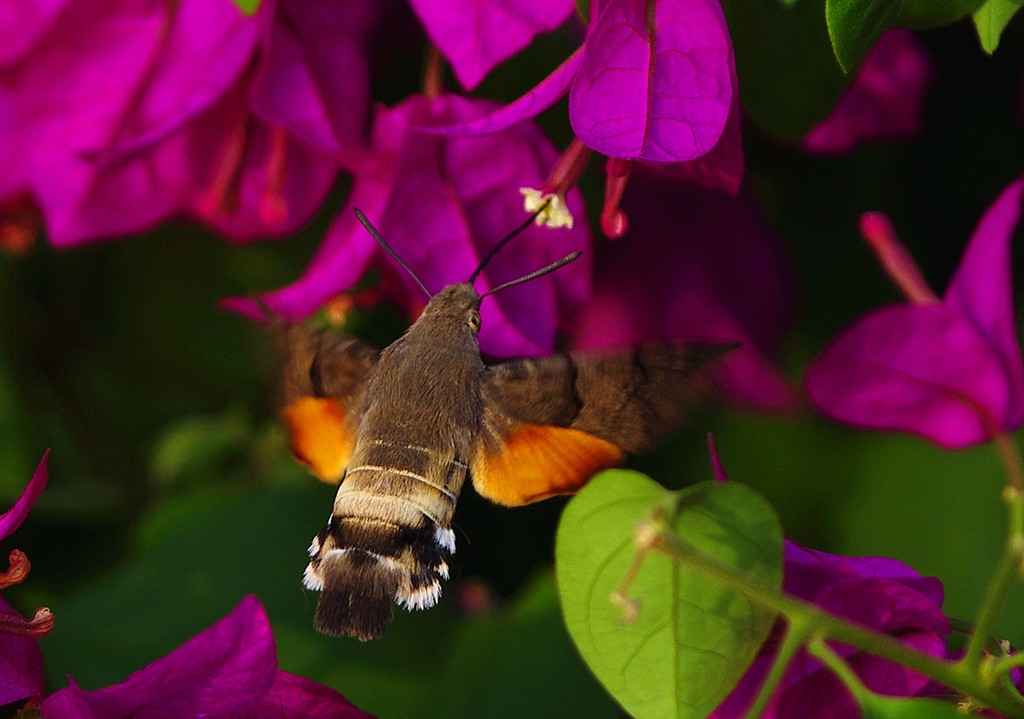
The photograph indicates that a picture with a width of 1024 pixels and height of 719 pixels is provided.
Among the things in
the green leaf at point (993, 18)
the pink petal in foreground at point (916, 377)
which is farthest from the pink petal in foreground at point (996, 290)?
the green leaf at point (993, 18)

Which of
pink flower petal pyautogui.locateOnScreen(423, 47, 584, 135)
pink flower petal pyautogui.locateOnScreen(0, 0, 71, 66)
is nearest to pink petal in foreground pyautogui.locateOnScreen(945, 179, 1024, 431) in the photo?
pink flower petal pyautogui.locateOnScreen(423, 47, 584, 135)

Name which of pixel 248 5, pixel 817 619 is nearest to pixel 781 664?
pixel 817 619

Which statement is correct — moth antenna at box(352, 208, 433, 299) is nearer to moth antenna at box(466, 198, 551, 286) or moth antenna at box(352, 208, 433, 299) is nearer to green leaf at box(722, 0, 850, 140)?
moth antenna at box(466, 198, 551, 286)

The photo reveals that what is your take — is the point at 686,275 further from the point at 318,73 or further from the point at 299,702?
the point at 299,702

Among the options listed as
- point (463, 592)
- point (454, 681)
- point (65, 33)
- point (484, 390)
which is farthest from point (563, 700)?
point (65, 33)

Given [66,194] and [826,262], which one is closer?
[66,194]

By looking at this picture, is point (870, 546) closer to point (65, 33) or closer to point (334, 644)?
point (334, 644)
